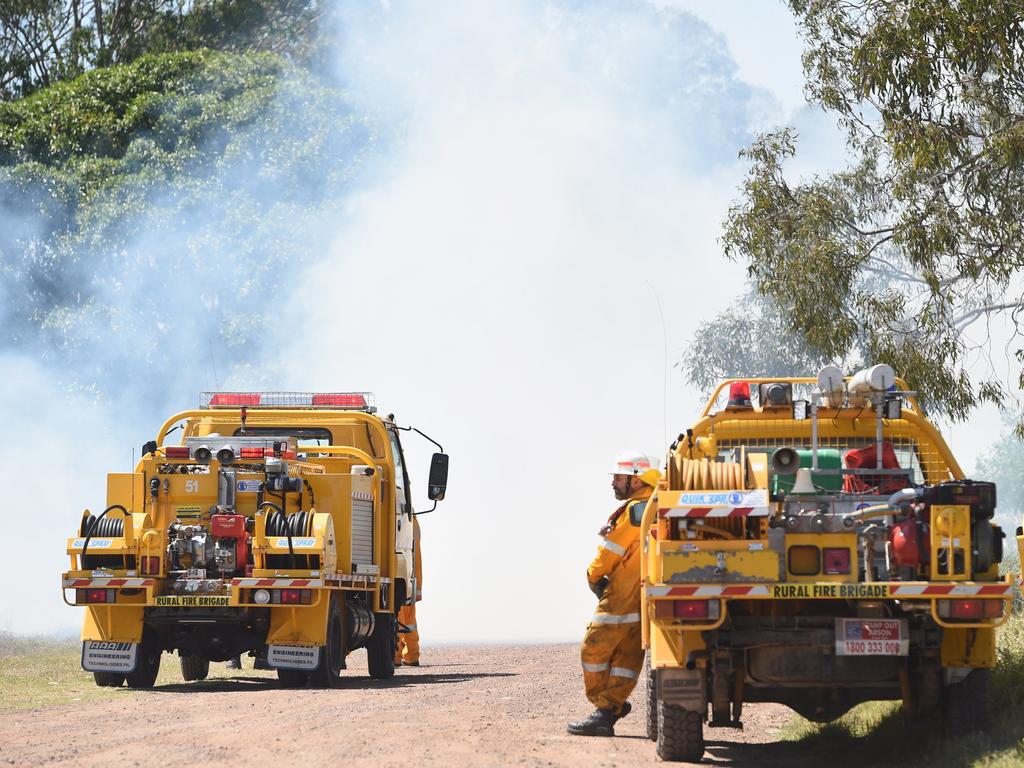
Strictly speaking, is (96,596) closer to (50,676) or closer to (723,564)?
(50,676)

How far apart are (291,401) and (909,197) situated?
278 inches

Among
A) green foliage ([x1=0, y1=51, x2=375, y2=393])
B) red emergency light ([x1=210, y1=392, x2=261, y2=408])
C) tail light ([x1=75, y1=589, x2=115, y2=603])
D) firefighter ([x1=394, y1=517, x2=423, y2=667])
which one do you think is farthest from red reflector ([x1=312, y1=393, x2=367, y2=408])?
green foliage ([x1=0, y1=51, x2=375, y2=393])

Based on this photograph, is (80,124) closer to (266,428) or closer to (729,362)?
(729,362)

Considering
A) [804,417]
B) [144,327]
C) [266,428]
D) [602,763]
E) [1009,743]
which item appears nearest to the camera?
[1009,743]

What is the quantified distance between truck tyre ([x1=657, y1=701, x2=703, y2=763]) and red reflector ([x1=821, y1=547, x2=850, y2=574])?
109 cm

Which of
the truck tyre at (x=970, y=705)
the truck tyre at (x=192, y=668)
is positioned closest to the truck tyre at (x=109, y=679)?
the truck tyre at (x=192, y=668)

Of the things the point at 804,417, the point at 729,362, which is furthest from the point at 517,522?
the point at 804,417

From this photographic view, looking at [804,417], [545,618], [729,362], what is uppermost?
[729,362]

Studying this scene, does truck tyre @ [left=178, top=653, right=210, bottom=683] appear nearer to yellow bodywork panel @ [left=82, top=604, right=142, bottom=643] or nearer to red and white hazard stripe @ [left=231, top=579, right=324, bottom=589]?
yellow bodywork panel @ [left=82, top=604, right=142, bottom=643]

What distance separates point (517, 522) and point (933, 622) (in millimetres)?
25333

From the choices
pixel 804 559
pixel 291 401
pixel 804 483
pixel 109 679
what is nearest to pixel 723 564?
pixel 804 559

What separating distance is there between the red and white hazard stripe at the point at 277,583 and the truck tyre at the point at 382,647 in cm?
245

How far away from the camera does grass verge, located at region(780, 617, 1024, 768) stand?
26.3 ft

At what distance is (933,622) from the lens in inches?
332
